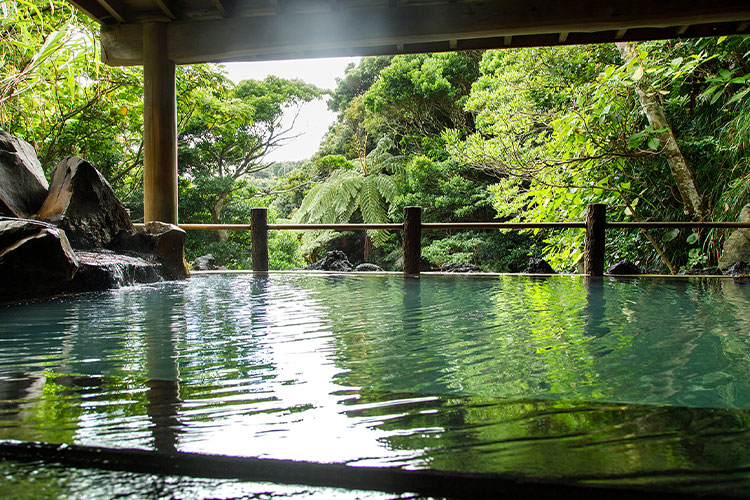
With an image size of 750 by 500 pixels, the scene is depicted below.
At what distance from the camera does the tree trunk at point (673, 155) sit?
17.7 feet

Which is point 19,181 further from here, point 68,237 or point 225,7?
point 225,7

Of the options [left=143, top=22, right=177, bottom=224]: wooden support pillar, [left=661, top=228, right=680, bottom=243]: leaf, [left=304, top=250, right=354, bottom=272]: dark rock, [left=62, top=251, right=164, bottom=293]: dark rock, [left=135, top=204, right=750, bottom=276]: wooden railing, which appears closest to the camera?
[left=62, top=251, right=164, bottom=293]: dark rock

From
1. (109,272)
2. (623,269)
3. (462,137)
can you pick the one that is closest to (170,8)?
(109,272)

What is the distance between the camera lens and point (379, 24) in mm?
3494

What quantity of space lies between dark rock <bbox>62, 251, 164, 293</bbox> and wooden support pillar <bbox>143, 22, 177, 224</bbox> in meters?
0.46

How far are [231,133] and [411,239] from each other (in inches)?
276

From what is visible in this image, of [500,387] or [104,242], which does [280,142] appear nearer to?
[104,242]

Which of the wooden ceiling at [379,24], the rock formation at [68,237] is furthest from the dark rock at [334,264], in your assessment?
the wooden ceiling at [379,24]

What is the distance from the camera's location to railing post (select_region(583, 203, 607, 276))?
4.46 m

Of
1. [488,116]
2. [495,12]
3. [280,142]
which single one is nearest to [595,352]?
[495,12]

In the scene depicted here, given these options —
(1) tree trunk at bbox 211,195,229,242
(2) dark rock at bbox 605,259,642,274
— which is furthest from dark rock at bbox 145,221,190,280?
(1) tree trunk at bbox 211,195,229,242

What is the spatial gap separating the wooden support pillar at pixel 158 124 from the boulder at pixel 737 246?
5191mm

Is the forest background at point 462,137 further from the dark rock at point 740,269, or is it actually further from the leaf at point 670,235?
the dark rock at point 740,269

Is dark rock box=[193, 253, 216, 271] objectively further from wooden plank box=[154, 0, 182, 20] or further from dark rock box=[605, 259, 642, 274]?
dark rock box=[605, 259, 642, 274]
